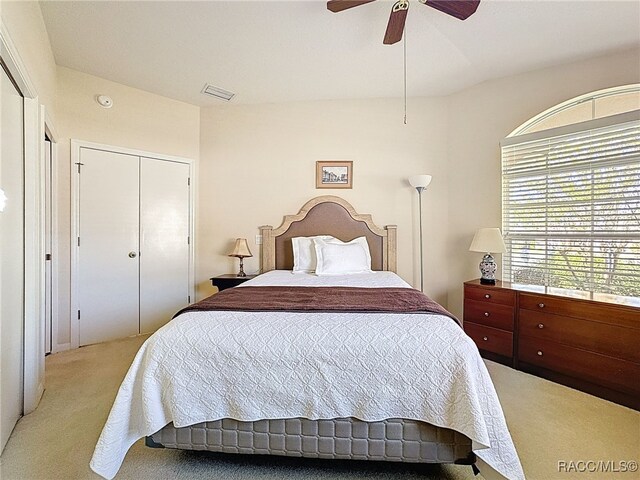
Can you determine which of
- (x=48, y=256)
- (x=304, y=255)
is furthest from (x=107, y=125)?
(x=304, y=255)

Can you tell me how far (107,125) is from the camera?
3.35 m

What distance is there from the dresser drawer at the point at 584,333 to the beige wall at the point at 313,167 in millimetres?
1160

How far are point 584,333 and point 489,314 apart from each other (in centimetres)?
68

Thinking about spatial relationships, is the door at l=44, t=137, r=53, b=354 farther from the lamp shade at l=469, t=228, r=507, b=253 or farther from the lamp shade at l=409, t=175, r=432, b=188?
the lamp shade at l=469, t=228, r=507, b=253

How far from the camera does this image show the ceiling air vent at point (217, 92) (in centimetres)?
349

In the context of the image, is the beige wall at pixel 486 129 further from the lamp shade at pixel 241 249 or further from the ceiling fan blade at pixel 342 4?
the lamp shade at pixel 241 249

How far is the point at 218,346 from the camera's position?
4.75 ft

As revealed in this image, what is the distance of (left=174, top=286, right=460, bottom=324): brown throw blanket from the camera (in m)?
1.75

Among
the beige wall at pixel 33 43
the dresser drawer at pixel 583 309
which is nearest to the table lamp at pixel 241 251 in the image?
the beige wall at pixel 33 43

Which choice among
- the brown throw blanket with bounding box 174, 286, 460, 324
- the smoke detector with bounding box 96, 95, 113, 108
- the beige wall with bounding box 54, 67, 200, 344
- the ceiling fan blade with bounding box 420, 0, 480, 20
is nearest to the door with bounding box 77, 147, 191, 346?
the beige wall with bounding box 54, 67, 200, 344

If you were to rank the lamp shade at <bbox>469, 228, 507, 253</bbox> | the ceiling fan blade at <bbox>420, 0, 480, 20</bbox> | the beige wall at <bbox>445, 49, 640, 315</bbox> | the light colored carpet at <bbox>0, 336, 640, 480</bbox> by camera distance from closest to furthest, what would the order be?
1. the light colored carpet at <bbox>0, 336, 640, 480</bbox>
2. the ceiling fan blade at <bbox>420, 0, 480, 20</bbox>
3. the beige wall at <bbox>445, 49, 640, 315</bbox>
4. the lamp shade at <bbox>469, 228, 507, 253</bbox>

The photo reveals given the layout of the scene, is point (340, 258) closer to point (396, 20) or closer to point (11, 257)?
point (396, 20)

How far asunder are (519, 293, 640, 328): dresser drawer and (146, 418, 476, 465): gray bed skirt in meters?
1.63

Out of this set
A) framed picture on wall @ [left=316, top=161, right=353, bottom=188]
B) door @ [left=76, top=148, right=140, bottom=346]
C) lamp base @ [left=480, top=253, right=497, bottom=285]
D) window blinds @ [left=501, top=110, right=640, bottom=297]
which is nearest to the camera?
window blinds @ [left=501, top=110, right=640, bottom=297]
